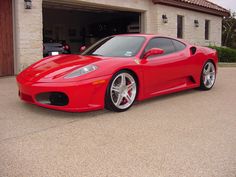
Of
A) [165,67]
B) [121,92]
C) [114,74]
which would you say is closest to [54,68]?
[114,74]

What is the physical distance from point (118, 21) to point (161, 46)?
645 inches

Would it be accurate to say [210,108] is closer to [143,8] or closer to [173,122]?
[173,122]

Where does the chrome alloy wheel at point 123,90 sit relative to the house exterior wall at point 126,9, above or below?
below

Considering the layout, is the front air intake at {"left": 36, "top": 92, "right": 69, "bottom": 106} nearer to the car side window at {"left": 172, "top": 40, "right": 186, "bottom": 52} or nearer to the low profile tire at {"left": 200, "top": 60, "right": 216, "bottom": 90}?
the car side window at {"left": 172, "top": 40, "right": 186, "bottom": 52}

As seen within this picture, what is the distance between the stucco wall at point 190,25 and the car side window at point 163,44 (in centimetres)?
975

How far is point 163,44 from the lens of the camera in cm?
603

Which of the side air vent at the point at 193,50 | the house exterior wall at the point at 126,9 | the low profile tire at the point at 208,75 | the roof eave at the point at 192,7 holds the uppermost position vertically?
the roof eave at the point at 192,7

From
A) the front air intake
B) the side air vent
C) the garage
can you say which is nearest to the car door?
the side air vent

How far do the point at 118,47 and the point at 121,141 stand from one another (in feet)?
8.03

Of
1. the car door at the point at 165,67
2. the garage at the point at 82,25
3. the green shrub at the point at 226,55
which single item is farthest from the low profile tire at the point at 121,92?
the garage at the point at 82,25

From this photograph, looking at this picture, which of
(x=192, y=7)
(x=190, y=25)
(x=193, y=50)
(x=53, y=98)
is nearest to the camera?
(x=53, y=98)

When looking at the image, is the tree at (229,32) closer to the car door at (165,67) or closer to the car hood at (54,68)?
the car door at (165,67)

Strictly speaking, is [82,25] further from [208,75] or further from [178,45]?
[178,45]

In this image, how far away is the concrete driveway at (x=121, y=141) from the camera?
2.82 meters
